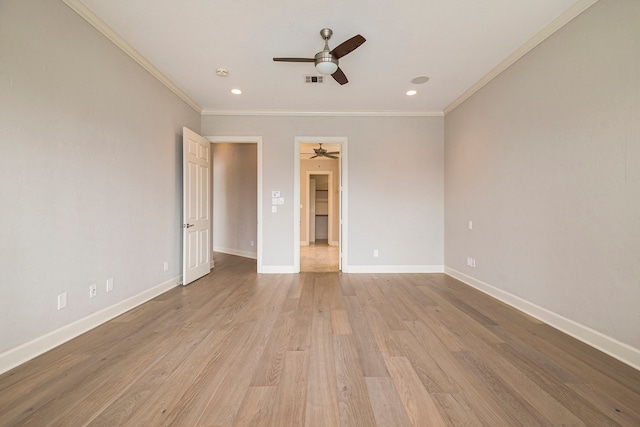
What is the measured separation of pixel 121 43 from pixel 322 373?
3.68 m

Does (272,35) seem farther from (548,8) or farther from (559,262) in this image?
(559,262)

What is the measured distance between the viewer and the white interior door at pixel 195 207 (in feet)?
12.5

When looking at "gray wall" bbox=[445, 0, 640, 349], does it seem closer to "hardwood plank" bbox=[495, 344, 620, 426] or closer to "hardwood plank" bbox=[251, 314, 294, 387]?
"hardwood plank" bbox=[495, 344, 620, 426]

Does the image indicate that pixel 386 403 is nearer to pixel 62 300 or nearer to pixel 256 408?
pixel 256 408

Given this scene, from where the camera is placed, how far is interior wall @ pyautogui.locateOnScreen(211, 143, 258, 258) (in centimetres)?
630

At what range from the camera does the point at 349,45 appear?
236 cm

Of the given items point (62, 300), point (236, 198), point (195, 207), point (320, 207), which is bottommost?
point (62, 300)

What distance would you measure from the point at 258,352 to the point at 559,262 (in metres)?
2.84

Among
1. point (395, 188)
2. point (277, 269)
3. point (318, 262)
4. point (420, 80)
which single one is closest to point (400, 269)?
point (395, 188)

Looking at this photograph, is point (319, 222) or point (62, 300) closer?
point (62, 300)

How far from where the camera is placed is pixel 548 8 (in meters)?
2.25

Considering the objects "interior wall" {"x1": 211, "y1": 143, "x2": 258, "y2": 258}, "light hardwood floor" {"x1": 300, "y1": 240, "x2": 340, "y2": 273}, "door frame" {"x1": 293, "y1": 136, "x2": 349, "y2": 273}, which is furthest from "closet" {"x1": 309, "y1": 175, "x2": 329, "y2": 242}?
"door frame" {"x1": 293, "y1": 136, "x2": 349, "y2": 273}

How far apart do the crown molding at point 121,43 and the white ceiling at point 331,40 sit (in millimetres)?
55

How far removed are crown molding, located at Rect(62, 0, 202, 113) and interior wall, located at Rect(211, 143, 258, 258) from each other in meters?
2.49
